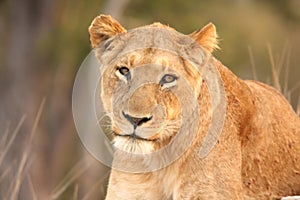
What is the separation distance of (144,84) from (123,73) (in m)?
0.14

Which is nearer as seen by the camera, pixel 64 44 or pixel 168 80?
pixel 168 80

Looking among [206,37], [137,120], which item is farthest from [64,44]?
[137,120]

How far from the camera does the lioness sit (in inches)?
182

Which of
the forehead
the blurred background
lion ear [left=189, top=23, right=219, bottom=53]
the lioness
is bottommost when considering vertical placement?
the blurred background

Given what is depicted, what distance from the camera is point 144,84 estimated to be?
15.3 feet

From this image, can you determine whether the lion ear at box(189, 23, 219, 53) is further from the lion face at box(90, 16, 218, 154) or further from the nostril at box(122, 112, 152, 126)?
the nostril at box(122, 112, 152, 126)

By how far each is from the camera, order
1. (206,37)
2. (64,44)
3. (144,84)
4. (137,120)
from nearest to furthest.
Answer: (137,120), (144,84), (206,37), (64,44)

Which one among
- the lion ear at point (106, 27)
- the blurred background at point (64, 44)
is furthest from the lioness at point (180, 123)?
the blurred background at point (64, 44)

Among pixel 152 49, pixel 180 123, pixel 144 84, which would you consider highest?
pixel 152 49

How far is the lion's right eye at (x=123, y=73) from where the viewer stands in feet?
15.4

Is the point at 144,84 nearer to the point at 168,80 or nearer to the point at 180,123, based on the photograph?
the point at 168,80

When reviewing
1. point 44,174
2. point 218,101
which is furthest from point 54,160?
point 218,101

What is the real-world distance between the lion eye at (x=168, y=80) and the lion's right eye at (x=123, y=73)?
15 cm

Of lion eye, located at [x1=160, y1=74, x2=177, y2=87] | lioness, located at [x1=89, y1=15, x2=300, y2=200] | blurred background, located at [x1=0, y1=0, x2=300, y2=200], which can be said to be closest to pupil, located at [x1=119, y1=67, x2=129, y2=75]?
lioness, located at [x1=89, y1=15, x2=300, y2=200]
